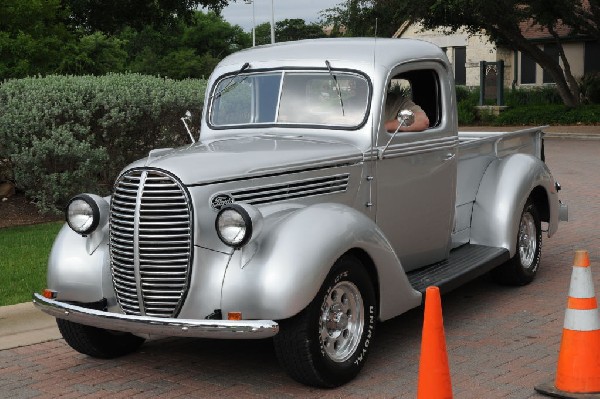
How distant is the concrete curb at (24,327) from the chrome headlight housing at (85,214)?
1.32 metres

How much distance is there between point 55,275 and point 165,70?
79.1 meters

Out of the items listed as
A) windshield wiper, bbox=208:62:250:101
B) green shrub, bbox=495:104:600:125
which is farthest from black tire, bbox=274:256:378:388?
green shrub, bbox=495:104:600:125

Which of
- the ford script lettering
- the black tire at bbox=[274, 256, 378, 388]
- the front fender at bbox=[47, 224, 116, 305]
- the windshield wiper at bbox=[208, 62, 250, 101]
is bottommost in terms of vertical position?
the black tire at bbox=[274, 256, 378, 388]

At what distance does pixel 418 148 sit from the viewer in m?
6.99

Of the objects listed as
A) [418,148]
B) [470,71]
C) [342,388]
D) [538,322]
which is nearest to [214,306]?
[342,388]

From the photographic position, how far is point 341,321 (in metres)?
5.76

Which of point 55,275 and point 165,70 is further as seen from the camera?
point 165,70

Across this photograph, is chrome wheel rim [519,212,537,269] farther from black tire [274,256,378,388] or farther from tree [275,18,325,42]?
tree [275,18,325,42]

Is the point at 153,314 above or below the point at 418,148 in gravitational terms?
below

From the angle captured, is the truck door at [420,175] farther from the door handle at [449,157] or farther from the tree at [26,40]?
the tree at [26,40]

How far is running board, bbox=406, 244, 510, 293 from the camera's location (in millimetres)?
6746

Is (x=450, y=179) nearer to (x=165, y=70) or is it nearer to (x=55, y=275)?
(x=55, y=275)

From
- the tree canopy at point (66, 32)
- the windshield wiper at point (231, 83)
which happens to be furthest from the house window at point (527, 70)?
the windshield wiper at point (231, 83)

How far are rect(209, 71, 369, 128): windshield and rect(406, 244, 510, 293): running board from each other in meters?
1.19
